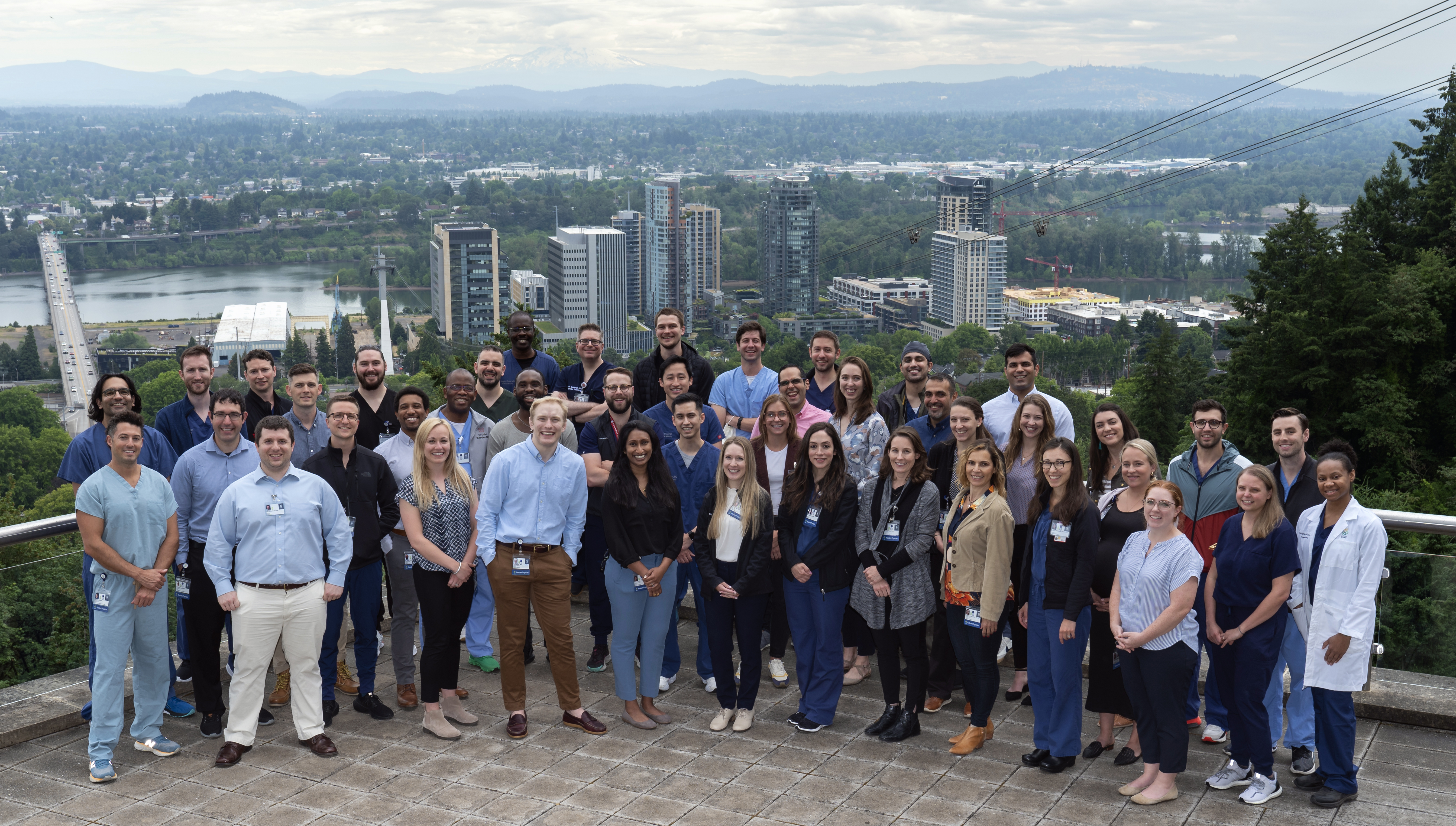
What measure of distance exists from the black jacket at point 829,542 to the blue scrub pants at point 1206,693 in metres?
1.56

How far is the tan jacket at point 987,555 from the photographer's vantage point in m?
5.24

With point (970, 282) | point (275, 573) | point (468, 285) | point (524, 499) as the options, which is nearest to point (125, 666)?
point (275, 573)

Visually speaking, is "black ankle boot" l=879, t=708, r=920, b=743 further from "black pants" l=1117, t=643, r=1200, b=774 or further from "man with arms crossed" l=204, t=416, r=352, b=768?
"man with arms crossed" l=204, t=416, r=352, b=768

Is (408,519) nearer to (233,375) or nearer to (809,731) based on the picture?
(809,731)

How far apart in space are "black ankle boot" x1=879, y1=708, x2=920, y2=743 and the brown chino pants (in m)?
1.51

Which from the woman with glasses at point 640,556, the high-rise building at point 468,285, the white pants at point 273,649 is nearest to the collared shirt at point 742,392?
the woman with glasses at point 640,556

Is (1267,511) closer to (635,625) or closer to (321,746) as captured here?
(635,625)

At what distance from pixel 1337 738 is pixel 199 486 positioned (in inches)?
204

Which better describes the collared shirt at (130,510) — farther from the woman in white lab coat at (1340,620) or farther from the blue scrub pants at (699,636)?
the woman in white lab coat at (1340,620)

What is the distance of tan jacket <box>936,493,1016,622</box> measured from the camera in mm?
5242

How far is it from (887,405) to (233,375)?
85450mm

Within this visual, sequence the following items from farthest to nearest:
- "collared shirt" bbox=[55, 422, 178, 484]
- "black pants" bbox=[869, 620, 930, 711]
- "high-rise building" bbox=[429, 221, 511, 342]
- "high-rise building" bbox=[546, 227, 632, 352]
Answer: "high-rise building" bbox=[546, 227, 632, 352], "high-rise building" bbox=[429, 221, 511, 342], "black pants" bbox=[869, 620, 930, 711], "collared shirt" bbox=[55, 422, 178, 484]

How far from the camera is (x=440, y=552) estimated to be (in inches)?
Answer: 219

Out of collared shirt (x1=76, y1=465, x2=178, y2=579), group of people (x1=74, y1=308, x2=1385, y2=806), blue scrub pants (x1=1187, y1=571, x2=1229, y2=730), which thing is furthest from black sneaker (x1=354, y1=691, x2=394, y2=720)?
blue scrub pants (x1=1187, y1=571, x2=1229, y2=730)
